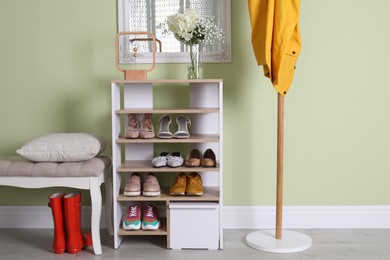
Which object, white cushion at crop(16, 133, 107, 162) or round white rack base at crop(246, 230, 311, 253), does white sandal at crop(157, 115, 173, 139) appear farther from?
round white rack base at crop(246, 230, 311, 253)

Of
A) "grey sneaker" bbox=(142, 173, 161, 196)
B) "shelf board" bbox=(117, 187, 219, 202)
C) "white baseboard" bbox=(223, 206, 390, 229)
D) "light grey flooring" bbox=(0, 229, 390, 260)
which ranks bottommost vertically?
"light grey flooring" bbox=(0, 229, 390, 260)

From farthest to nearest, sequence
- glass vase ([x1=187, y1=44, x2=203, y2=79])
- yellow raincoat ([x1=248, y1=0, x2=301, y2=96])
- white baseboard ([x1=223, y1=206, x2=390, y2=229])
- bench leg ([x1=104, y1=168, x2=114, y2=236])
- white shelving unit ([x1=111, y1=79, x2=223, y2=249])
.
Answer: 1. white baseboard ([x1=223, y1=206, x2=390, y2=229])
2. bench leg ([x1=104, y1=168, x2=114, y2=236])
3. glass vase ([x1=187, y1=44, x2=203, y2=79])
4. white shelving unit ([x1=111, y1=79, x2=223, y2=249])
5. yellow raincoat ([x1=248, y1=0, x2=301, y2=96])

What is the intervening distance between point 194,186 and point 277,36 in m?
0.95

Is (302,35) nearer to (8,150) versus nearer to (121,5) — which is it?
(121,5)

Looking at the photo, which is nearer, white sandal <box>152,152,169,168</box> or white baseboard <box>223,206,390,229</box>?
white sandal <box>152,152,169,168</box>

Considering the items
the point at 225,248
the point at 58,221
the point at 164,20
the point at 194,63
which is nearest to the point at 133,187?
the point at 58,221

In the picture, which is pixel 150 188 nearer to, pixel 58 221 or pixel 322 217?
pixel 58 221

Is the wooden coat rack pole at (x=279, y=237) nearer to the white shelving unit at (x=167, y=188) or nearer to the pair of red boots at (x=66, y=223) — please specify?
the white shelving unit at (x=167, y=188)

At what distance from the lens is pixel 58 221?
270 centimetres

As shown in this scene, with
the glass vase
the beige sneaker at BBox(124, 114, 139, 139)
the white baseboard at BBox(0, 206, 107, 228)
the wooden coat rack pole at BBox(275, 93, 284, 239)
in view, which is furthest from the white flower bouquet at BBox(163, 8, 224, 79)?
the white baseboard at BBox(0, 206, 107, 228)

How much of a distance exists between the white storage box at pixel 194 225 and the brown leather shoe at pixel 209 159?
0.22 m

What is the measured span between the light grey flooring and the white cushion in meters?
0.54

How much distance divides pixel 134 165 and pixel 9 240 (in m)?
0.89

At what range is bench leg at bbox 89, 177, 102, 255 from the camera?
104 inches
